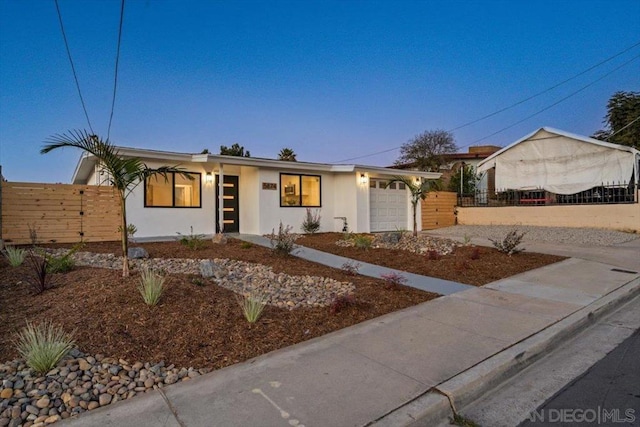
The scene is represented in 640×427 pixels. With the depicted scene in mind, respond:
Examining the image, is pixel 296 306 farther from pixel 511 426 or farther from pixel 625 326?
pixel 625 326

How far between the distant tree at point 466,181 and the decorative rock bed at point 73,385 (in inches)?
842

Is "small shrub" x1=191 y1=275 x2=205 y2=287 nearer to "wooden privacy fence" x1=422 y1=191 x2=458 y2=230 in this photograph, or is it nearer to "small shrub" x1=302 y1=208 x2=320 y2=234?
"small shrub" x1=302 y1=208 x2=320 y2=234

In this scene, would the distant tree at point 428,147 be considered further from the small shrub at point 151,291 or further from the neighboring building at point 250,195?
the small shrub at point 151,291

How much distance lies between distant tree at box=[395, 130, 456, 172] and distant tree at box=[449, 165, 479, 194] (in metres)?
7.30

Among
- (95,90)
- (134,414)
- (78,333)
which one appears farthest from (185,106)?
(134,414)

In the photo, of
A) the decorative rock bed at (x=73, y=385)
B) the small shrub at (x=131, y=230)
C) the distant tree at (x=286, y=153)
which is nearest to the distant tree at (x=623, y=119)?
the distant tree at (x=286, y=153)

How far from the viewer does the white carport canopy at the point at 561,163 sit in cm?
1641

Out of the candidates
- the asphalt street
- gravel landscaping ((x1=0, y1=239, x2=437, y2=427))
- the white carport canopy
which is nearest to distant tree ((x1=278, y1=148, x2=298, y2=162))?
the white carport canopy

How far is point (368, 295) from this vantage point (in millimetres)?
5777

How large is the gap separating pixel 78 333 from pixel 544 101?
2817 cm

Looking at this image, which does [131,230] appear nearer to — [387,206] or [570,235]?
[387,206]

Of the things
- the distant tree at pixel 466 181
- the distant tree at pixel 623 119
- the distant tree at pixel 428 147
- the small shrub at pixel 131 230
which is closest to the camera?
the small shrub at pixel 131 230

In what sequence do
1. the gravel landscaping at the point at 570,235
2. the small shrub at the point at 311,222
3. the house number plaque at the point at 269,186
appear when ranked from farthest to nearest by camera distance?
1. the small shrub at the point at 311,222
2. the house number plaque at the point at 269,186
3. the gravel landscaping at the point at 570,235

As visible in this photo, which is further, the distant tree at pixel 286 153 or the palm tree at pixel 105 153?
the distant tree at pixel 286 153
